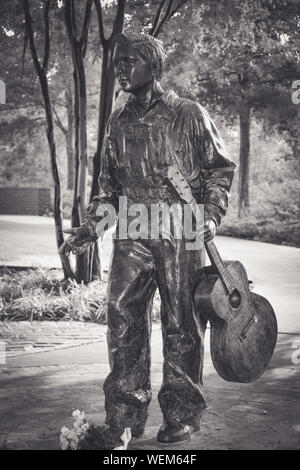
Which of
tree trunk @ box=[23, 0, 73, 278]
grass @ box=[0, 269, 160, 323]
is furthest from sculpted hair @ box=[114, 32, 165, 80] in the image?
tree trunk @ box=[23, 0, 73, 278]

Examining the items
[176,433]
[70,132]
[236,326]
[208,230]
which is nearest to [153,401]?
[176,433]

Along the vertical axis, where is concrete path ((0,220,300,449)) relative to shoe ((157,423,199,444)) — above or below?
below

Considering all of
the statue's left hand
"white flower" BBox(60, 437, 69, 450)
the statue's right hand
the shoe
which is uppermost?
the statue's left hand

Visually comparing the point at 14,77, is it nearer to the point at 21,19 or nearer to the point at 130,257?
the point at 21,19

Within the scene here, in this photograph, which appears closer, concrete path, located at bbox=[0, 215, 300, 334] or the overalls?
the overalls

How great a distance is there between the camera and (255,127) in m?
34.2

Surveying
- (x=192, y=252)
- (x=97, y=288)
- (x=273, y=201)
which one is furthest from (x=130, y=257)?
(x=273, y=201)

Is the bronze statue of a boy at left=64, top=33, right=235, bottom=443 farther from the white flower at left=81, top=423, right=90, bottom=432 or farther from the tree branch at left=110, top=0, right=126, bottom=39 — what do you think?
the tree branch at left=110, top=0, right=126, bottom=39

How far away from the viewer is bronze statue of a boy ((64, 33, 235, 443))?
12.2ft

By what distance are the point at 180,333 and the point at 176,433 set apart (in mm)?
542

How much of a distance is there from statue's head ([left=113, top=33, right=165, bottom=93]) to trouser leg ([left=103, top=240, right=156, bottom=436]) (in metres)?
0.87
